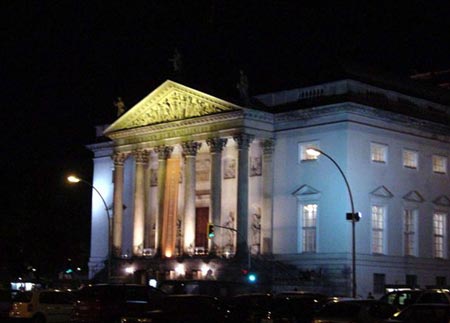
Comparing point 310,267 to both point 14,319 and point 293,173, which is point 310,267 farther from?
point 14,319

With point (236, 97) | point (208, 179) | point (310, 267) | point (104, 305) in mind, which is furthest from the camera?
point (208, 179)

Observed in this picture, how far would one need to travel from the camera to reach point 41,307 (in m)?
39.0

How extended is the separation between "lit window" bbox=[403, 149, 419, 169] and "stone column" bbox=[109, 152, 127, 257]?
2151 centimetres

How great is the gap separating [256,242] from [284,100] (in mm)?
9873

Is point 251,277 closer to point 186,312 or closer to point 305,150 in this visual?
point 305,150

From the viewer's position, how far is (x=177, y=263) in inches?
2475

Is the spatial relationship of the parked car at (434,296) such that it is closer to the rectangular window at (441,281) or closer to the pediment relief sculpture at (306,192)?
the pediment relief sculpture at (306,192)

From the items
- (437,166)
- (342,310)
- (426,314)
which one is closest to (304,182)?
(437,166)

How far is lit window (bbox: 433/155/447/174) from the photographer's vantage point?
62.9 metres

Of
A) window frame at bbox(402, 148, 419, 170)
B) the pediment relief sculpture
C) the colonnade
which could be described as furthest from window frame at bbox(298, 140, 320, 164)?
window frame at bbox(402, 148, 419, 170)

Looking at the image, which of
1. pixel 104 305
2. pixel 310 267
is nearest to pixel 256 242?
pixel 310 267

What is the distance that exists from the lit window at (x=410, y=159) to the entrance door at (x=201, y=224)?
15.1 m

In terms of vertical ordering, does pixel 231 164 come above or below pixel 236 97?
below

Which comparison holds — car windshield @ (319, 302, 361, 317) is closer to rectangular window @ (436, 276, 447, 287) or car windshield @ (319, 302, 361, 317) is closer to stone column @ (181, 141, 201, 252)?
stone column @ (181, 141, 201, 252)
